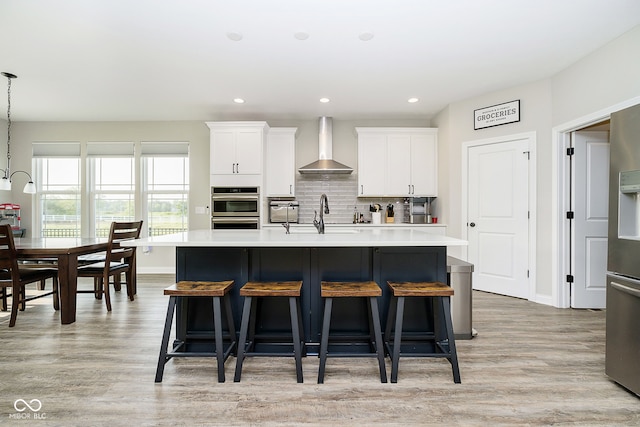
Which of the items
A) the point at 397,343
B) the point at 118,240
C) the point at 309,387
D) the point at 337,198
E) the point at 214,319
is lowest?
the point at 309,387

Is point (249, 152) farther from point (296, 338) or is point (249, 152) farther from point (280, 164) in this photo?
point (296, 338)

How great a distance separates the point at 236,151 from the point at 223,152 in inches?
8.2

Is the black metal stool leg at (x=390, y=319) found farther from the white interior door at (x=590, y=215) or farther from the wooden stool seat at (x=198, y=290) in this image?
the white interior door at (x=590, y=215)

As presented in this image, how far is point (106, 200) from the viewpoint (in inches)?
226

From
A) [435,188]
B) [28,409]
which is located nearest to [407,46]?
[435,188]

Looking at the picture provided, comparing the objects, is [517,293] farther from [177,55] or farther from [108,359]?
[177,55]

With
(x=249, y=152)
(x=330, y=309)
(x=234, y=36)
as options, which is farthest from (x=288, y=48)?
(x=330, y=309)

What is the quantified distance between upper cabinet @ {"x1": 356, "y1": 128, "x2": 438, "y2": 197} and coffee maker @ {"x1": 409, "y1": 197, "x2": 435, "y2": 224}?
0.24 meters

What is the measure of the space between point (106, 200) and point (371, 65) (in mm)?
5141

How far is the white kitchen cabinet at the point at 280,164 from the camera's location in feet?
17.3

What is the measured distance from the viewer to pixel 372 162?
5266 millimetres

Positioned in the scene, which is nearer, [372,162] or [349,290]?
[349,290]

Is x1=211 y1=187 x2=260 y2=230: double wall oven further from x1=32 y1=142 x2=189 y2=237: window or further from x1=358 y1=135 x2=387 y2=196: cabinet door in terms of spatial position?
x1=358 y1=135 x2=387 y2=196: cabinet door

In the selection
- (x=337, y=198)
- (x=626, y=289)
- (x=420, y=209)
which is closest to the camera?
(x=626, y=289)
